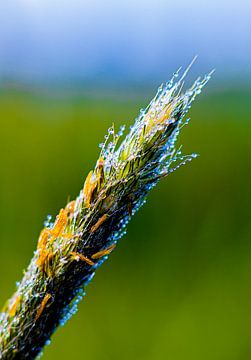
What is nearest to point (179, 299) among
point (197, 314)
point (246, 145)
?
point (197, 314)

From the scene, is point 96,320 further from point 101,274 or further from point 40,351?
point 40,351

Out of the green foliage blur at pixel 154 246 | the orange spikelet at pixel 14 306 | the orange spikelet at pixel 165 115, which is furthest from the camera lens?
the green foliage blur at pixel 154 246

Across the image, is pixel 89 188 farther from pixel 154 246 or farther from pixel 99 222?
pixel 154 246

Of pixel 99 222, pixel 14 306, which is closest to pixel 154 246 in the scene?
pixel 14 306

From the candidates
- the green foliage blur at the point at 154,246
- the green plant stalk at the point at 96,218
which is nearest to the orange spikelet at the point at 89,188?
the green plant stalk at the point at 96,218

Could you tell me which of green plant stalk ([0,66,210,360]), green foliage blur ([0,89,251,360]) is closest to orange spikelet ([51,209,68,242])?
green plant stalk ([0,66,210,360])

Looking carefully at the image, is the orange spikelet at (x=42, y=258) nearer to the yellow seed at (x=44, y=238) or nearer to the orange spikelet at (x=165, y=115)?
the yellow seed at (x=44, y=238)
